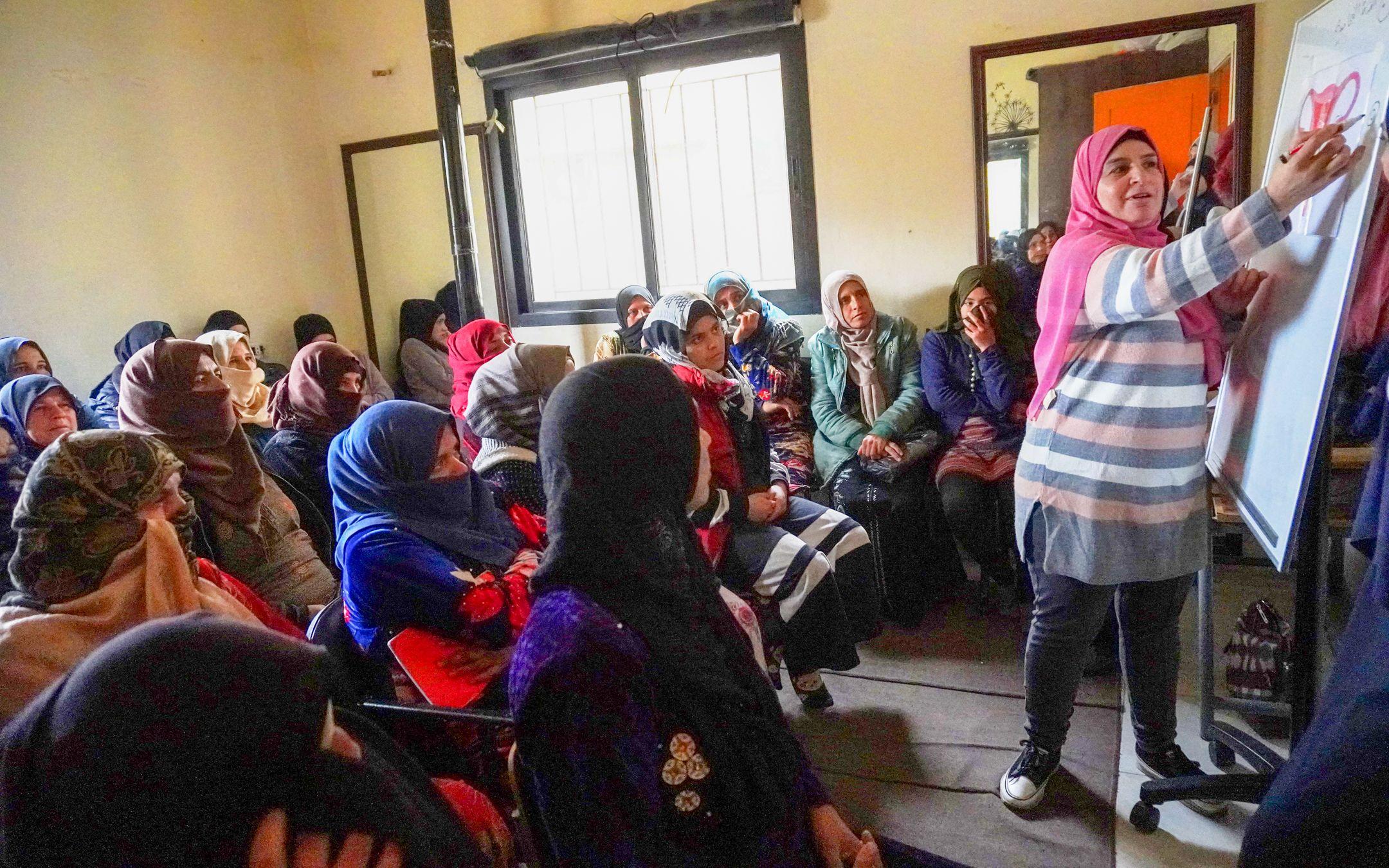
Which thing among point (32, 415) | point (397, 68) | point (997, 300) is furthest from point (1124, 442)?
point (397, 68)

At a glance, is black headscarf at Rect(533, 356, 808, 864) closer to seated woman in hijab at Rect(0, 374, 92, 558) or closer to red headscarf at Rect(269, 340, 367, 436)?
red headscarf at Rect(269, 340, 367, 436)

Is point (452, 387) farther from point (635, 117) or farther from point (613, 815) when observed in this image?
point (613, 815)

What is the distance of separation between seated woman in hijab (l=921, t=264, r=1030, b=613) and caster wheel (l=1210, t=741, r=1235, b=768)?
0.90 meters

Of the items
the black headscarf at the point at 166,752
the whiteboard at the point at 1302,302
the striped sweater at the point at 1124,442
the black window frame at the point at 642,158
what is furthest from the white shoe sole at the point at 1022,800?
the black window frame at the point at 642,158

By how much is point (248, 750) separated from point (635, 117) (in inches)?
136

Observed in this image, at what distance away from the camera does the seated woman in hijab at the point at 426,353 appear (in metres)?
4.29

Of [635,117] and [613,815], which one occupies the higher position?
[635,117]

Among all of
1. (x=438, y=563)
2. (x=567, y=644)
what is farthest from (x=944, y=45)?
(x=567, y=644)

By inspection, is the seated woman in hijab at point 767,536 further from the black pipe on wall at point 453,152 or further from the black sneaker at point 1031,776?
the black pipe on wall at point 453,152

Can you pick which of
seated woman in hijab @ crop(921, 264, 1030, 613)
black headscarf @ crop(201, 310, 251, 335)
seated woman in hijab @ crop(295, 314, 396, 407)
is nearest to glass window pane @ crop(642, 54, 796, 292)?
seated woman in hijab @ crop(921, 264, 1030, 613)

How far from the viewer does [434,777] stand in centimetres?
143

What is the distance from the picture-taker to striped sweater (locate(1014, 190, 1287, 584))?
1.40 meters

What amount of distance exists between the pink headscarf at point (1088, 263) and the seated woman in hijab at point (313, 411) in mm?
1881

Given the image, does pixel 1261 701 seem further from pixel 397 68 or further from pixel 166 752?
pixel 397 68
